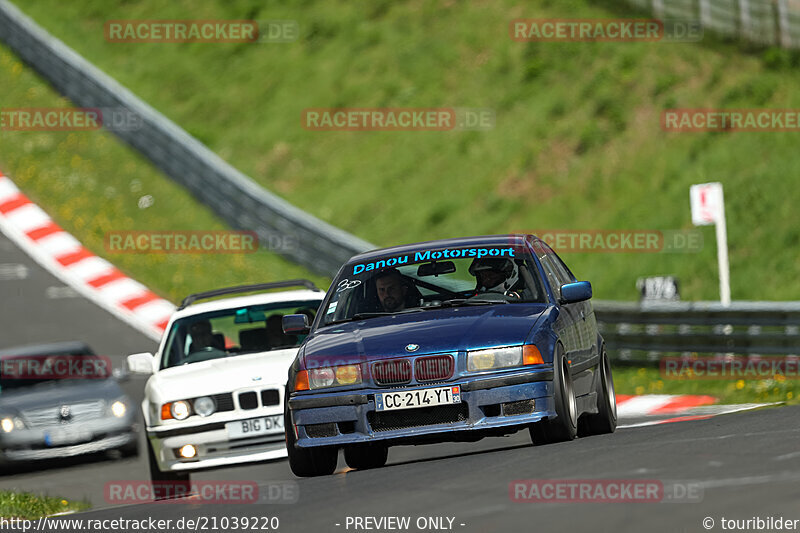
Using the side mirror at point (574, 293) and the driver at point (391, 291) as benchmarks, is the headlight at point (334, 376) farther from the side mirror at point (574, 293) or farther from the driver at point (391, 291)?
A: the side mirror at point (574, 293)

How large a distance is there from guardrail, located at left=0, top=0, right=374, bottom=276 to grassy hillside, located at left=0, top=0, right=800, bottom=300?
77 centimetres

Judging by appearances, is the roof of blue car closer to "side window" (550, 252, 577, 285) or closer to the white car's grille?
"side window" (550, 252, 577, 285)

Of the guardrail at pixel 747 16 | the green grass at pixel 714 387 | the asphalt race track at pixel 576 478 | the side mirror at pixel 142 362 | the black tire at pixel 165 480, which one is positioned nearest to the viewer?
the asphalt race track at pixel 576 478

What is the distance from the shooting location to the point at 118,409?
13.8 meters

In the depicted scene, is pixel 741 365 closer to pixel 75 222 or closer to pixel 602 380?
pixel 602 380

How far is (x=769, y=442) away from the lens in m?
8.10

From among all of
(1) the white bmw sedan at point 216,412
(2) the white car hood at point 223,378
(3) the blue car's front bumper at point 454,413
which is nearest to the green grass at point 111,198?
(2) the white car hood at point 223,378

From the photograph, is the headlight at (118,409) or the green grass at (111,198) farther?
the green grass at (111,198)

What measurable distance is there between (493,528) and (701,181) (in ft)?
62.1

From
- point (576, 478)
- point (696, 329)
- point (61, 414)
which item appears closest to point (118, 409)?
point (61, 414)

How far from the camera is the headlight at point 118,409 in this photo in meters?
13.8

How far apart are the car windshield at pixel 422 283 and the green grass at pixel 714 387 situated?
19.2 feet

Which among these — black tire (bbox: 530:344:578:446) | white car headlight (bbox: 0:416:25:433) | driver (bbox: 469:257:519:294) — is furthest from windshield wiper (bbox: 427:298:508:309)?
white car headlight (bbox: 0:416:25:433)

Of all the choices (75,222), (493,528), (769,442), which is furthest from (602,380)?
(75,222)
